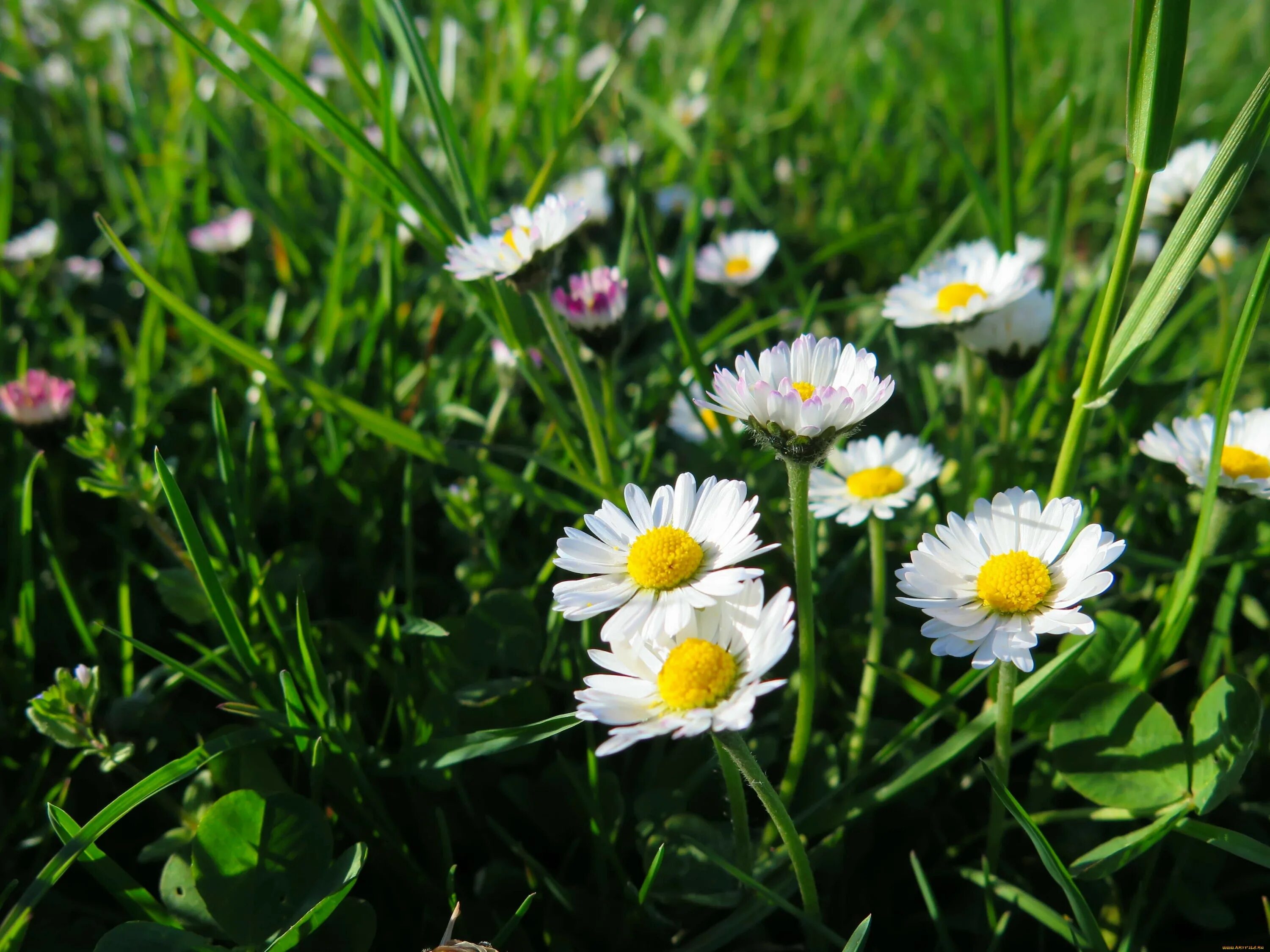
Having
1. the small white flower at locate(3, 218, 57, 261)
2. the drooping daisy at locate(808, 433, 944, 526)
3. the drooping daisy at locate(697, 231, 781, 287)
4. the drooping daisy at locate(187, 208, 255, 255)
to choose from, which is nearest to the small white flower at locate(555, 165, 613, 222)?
the drooping daisy at locate(697, 231, 781, 287)

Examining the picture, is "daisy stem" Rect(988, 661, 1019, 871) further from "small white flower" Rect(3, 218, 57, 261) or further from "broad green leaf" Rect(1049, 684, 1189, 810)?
"small white flower" Rect(3, 218, 57, 261)

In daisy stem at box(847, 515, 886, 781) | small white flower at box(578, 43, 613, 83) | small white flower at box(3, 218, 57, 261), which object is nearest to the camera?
daisy stem at box(847, 515, 886, 781)

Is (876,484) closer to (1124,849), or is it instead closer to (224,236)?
(1124,849)

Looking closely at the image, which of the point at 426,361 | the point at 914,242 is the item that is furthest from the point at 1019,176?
the point at 426,361

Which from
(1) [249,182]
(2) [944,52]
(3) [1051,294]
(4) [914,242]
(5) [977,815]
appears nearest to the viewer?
(5) [977,815]

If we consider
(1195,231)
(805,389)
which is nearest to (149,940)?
(805,389)

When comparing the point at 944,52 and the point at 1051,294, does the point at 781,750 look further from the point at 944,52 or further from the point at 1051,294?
the point at 944,52
